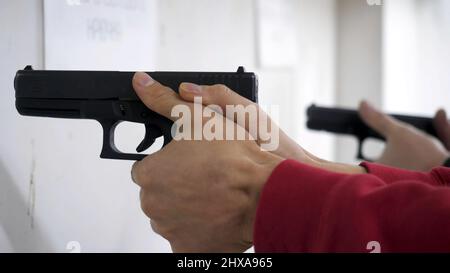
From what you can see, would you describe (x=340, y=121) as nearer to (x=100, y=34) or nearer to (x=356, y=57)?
(x=356, y=57)

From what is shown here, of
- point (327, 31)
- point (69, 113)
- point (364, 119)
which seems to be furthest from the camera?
point (327, 31)

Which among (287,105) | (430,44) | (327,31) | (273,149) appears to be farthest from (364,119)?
(273,149)

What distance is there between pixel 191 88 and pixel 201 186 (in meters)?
0.09

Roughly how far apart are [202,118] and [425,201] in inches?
7.4

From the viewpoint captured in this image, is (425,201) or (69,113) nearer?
(425,201)

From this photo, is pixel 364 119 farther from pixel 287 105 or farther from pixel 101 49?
pixel 101 49

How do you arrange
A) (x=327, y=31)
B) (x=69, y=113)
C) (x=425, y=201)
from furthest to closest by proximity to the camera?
(x=327, y=31) → (x=69, y=113) → (x=425, y=201)

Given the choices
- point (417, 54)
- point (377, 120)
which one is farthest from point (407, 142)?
point (417, 54)

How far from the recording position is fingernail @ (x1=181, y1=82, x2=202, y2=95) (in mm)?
386

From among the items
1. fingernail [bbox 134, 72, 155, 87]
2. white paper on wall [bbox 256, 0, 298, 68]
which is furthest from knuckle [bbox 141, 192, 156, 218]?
white paper on wall [bbox 256, 0, 298, 68]

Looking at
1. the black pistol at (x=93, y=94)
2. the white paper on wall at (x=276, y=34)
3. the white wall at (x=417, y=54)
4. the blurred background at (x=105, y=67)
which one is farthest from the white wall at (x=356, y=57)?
the black pistol at (x=93, y=94)

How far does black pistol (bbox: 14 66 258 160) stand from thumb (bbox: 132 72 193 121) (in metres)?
0.01

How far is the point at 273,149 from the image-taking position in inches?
17.0
